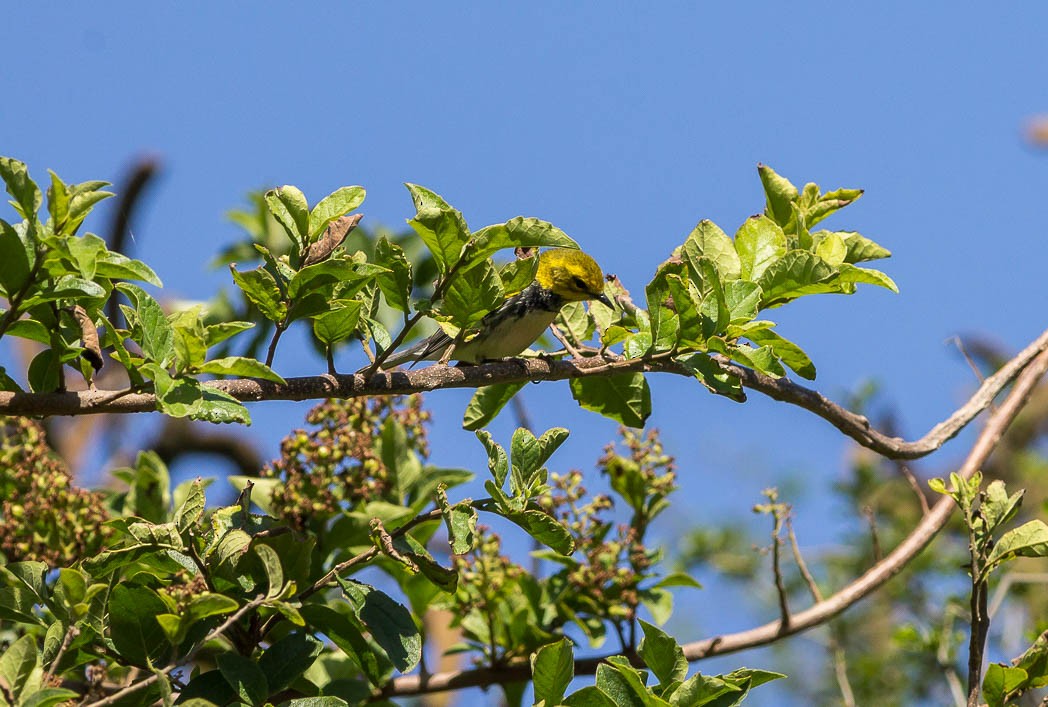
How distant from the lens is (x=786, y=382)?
2738 mm

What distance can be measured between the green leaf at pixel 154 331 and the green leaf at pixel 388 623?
0.66m

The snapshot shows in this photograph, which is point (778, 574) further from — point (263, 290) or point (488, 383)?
point (263, 290)

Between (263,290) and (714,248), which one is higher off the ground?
(714,248)

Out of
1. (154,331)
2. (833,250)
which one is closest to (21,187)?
(154,331)

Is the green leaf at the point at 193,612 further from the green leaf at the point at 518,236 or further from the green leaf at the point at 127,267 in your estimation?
the green leaf at the point at 518,236

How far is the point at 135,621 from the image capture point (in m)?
2.27

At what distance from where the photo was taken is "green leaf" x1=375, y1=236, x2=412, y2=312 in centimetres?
236

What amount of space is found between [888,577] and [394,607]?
1.42m

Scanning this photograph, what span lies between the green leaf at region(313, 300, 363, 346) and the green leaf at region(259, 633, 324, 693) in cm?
62

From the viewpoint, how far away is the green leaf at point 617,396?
2883 millimetres

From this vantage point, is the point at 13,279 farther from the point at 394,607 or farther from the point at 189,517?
the point at 394,607

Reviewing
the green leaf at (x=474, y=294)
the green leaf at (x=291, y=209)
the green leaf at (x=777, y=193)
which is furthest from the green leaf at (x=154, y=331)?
the green leaf at (x=777, y=193)

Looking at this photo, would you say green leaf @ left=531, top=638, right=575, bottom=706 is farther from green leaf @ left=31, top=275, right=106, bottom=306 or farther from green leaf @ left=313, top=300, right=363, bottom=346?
green leaf @ left=31, top=275, right=106, bottom=306

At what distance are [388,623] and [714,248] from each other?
1.07m
